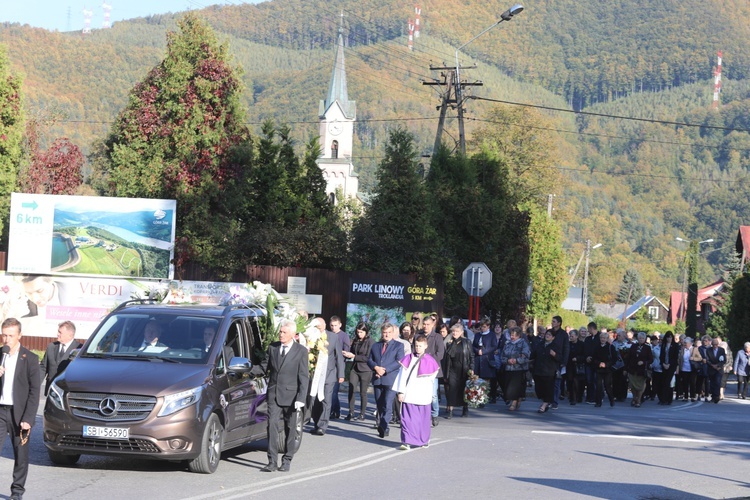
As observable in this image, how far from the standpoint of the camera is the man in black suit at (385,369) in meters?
16.7

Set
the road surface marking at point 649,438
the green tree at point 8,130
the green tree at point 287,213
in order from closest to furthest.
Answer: the road surface marking at point 649,438, the green tree at point 287,213, the green tree at point 8,130

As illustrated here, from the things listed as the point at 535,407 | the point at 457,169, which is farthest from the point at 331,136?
the point at 535,407

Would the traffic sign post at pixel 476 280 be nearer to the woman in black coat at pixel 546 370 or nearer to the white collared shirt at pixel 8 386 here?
the woman in black coat at pixel 546 370

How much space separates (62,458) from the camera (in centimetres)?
1198

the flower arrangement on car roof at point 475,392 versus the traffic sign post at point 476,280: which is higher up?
the traffic sign post at point 476,280

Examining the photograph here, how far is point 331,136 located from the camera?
111m

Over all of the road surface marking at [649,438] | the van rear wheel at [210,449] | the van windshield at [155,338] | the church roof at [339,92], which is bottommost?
the road surface marking at [649,438]

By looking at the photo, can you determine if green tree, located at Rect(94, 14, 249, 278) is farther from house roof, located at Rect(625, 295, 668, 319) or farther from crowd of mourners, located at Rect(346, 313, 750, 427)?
house roof, located at Rect(625, 295, 668, 319)

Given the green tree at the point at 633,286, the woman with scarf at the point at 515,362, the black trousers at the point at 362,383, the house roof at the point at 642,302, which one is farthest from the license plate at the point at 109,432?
the green tree at the point at 633,286

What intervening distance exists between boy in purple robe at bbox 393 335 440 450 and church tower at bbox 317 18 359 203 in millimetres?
93073

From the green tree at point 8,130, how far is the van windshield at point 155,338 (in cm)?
2620

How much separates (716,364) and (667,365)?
280cm

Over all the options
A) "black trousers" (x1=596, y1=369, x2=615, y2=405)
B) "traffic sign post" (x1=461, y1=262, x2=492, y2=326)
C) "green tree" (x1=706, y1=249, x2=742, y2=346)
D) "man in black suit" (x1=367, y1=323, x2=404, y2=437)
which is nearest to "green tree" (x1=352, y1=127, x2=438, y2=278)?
"traffic sign post" (x1=461, y1=262, x2=492, y2=326)

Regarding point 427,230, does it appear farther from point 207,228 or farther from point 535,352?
point 535,352
